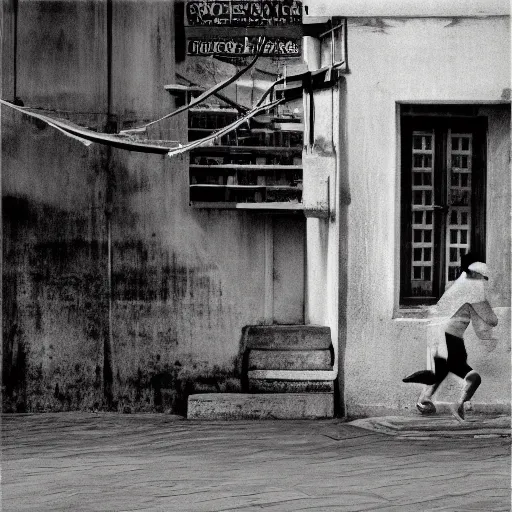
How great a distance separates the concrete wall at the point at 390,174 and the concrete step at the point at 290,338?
1.52ft

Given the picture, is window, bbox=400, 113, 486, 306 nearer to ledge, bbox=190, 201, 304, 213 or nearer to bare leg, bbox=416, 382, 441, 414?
bare leg, bbox=416, 382, 441, 414

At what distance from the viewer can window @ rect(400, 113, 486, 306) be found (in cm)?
1063

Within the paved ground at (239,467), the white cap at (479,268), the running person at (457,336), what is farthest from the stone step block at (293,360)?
the white cap at (479,268)

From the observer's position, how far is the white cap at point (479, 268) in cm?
1049

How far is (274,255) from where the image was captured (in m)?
11.2

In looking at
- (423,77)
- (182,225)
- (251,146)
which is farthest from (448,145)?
(182,225)

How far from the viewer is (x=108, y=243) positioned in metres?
11.0

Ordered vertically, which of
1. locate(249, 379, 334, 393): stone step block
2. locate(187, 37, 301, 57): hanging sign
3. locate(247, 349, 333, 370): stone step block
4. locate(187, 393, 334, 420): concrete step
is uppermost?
locate(187, 37, 301, 57): hanging sign

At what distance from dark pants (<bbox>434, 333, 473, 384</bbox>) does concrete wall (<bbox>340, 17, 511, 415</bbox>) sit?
0.10 metres

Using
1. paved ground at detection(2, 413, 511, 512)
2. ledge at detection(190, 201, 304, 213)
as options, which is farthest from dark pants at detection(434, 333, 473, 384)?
ledge at detection(190, 201, 304, 213)

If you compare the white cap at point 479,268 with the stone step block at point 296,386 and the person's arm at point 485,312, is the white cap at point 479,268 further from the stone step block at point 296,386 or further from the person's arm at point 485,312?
the stone step block at point 296,386

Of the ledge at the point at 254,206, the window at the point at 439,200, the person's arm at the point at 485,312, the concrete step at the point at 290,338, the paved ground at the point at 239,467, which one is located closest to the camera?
the paved ground at the point at 239,467

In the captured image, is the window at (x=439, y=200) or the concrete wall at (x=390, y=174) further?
the window at (x=439, y=200)

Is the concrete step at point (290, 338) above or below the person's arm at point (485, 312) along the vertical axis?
below
